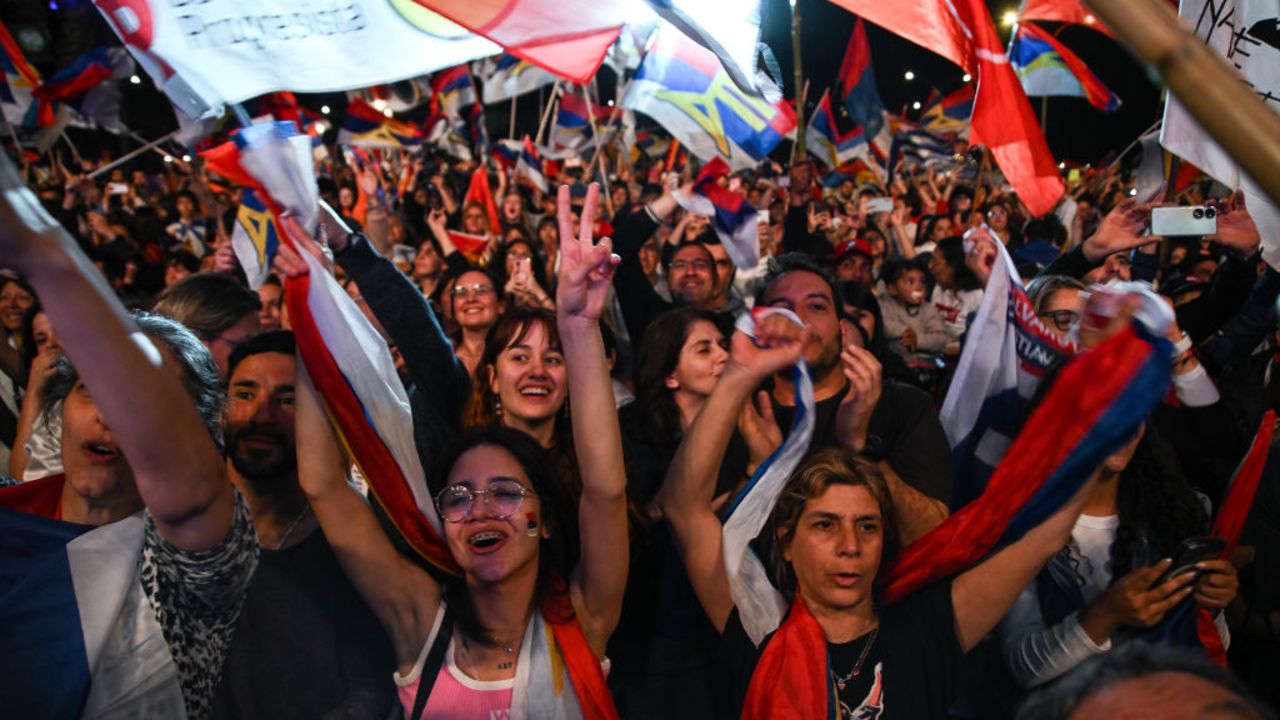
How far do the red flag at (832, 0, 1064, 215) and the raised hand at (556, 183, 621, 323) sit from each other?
5.04 ft

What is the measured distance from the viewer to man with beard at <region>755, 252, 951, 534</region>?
97.1 inches

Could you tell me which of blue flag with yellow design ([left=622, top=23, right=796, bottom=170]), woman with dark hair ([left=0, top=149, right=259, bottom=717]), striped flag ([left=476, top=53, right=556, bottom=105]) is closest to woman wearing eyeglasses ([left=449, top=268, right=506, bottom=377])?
blue flag with yellow design ([left=622, top=23, right=796, bottom=170])

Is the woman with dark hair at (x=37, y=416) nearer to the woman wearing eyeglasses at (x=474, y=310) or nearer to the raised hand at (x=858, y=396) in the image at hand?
the woman wearing eyeglasses at (x=474, y=310)

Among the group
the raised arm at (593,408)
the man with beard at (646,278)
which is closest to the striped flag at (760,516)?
the raised arm at (593,408)

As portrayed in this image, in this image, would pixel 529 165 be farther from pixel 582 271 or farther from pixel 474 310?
pixel 582 271

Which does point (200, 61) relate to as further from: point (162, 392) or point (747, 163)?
point (747, 163)

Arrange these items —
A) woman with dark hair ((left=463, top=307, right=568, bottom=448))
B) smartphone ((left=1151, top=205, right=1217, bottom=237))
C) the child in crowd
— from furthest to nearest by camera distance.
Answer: the child in crowd
smartphone ((left=1151, top=205, right=1217, bottom=237))
woman with dark hair ((left=463, top=307, right=568, bottom=448))

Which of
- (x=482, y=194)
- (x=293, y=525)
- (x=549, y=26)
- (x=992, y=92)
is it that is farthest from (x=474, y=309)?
(x=482, y=194)

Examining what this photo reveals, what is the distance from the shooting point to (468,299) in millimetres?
4047

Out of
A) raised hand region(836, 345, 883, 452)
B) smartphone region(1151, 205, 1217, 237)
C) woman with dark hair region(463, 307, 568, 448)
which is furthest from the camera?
smartphone region(1151, 205, 1217, 237)

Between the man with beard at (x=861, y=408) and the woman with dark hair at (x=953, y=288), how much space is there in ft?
8.50

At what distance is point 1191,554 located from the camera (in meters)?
2.32

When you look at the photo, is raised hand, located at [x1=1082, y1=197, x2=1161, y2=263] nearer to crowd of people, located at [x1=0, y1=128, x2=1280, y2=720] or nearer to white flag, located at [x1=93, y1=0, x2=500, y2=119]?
crowd of people, located at [x1=0, y1=128, x2=1280, y2=720]

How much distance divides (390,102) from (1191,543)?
1041 cm
